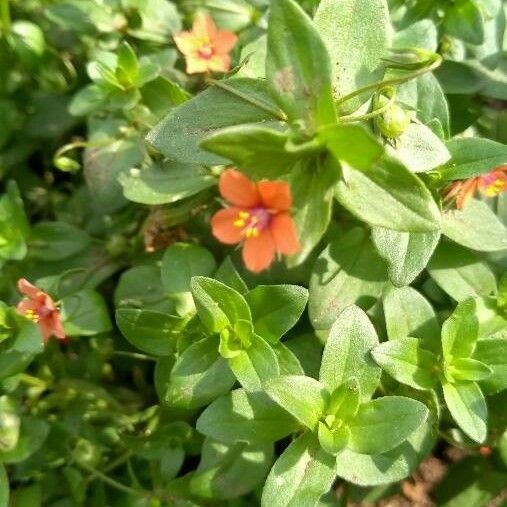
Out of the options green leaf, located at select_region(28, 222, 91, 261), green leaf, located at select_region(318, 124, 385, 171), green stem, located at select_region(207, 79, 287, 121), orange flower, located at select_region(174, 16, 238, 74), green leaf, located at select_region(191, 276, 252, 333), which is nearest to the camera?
green leaf, located at select_region(318, 124, 385, 171)

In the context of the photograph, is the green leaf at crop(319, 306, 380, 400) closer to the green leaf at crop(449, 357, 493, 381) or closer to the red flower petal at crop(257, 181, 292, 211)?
the green leaf at crop(449, 357, 493, 381)

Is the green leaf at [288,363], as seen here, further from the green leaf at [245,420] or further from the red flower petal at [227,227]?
the red flower petal at [227,227]

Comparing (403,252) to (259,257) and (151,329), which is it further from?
(151,329)

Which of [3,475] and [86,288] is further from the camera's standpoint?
[86,288]

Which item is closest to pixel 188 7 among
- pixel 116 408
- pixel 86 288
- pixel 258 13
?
pixel 258 13

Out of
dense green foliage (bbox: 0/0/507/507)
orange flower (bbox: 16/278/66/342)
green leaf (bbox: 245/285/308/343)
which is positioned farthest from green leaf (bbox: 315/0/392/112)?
orange flower (bbox: 16/278/66/342)

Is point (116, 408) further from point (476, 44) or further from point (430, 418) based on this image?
point (476, 44)

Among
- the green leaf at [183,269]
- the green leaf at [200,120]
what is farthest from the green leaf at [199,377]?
the green leaf at [200,120]
